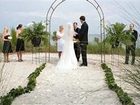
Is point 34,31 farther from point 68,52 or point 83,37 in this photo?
point 83,37

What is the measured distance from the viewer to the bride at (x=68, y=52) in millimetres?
20000

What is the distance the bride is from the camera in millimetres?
20000

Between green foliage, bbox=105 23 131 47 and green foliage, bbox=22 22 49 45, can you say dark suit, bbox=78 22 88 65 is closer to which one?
green foliage, bbox=105 23 131 47

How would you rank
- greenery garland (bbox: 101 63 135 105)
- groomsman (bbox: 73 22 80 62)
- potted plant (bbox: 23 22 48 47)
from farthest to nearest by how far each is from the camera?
potted plant (bbox: 23 22 48 47) < groomsman (bbox: 73 22 80 62) < greenery garland (bbox: 101 63 135 105)

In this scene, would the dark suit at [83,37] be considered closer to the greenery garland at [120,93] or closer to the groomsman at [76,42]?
the groomsman at [76,42]

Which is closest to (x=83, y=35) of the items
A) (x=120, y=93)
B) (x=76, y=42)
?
(x=76, y=42)

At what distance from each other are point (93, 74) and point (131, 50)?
26.4 feet

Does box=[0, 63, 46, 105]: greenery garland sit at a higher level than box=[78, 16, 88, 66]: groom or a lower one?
lower

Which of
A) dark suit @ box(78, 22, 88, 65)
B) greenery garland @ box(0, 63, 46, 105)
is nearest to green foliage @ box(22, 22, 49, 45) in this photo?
dark suit @ box(78, 22, 88, 65)

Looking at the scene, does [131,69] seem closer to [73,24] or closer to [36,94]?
[36,94]

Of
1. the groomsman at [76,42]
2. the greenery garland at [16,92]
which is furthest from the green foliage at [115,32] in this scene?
the greenery garland at [16,92]

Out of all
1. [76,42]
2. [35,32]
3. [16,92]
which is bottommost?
[16,92]

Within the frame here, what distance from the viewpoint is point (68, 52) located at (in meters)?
20.6

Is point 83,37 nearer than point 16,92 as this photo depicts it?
No
